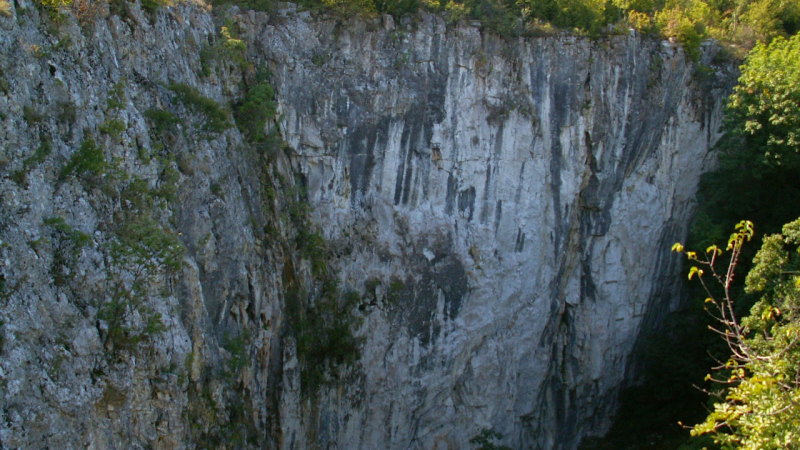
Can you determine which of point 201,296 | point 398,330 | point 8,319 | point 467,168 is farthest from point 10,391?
point 467,168

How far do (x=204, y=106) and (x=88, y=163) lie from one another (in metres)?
2.93

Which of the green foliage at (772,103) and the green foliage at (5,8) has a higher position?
the green foliage at (5,8)

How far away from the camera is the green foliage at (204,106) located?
9969 millimetres

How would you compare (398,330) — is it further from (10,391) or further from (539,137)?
(10,391)

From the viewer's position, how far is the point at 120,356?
7.40 metres

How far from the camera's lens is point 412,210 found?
1487 cm

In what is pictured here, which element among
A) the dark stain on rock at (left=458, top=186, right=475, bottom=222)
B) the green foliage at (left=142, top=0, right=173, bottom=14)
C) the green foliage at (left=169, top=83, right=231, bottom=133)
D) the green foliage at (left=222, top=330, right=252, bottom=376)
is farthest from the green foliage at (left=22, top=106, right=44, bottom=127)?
the dark stain on rock at (left=458, top=186, right=475, bottom=222)

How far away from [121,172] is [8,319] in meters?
2.50

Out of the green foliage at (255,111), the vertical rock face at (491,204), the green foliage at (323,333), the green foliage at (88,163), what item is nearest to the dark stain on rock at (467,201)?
the vertical rock face at (491,204)

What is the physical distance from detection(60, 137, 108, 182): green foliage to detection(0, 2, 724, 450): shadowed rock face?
0.52 ft

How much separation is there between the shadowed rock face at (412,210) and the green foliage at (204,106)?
0.23m

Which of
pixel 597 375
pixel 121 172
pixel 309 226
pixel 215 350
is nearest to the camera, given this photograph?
pixel 121 172

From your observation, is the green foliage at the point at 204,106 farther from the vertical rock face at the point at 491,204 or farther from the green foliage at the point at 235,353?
the green foliage at the point at 235,353

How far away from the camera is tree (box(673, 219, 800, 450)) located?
6.20m
